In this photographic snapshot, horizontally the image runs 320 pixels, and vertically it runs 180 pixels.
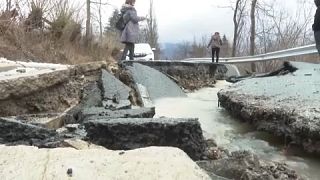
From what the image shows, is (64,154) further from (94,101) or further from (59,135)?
(94,101)

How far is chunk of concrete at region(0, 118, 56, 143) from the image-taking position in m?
3.20

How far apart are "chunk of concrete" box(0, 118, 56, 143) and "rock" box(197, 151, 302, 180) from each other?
3.69 ft

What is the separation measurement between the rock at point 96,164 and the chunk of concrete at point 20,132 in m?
0.82

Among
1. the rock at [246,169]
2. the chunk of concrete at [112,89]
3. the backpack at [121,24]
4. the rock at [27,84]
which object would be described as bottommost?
the rock at [246,169]

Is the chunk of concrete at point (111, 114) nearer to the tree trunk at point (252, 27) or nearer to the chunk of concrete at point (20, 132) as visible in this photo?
the chunk of concrete at point (20, 132)

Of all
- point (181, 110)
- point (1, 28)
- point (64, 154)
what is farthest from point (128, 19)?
point (64, 154)

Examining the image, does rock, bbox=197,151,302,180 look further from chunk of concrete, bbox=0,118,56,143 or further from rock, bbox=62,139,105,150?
chunk of concrete, bbox=0,118,56,143

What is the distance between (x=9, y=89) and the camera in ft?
13.2

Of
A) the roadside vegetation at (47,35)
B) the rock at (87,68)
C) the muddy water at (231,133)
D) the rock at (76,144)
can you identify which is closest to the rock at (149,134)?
the rock at (76,144)

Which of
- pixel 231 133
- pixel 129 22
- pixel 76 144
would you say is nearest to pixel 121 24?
pixel 129 22

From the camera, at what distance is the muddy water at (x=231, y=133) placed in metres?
3.36

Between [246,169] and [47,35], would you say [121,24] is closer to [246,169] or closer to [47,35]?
[47,35]

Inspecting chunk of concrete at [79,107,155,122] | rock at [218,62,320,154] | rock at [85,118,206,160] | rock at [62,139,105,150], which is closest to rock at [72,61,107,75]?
chunk of concrete at [79,107,155,122]

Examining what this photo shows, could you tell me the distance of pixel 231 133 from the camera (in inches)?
169
